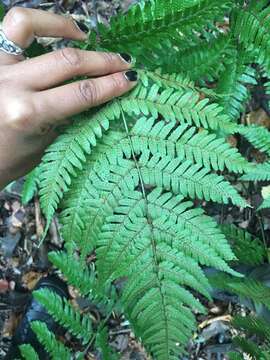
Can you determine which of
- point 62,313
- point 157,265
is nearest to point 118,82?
point 157,265

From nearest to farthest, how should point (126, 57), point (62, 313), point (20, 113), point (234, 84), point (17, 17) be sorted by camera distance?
1. point (20, 113)
2. point (17, 17)
3. point (126, 57)
4. point (234, 84)
5. point (62, 313)

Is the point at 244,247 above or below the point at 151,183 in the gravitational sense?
below

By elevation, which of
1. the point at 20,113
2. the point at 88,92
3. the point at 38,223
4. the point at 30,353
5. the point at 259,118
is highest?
the point at 88,92

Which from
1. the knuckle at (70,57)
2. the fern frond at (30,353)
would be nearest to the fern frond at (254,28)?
the knuckle at (70,57)

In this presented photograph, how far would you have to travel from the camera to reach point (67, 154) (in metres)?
1.86

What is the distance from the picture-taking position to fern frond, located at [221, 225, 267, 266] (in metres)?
3.05

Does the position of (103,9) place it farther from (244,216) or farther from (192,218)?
(192,218)

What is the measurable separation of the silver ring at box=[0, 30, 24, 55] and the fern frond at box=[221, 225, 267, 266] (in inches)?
67.8

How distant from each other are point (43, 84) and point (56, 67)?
0.08 meters

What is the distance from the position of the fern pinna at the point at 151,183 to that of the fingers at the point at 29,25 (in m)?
0.15

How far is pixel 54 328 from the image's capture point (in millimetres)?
3820

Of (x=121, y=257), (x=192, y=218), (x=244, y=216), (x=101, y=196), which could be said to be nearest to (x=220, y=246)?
(x=192, y=218)

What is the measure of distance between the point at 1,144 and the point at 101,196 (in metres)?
0.43

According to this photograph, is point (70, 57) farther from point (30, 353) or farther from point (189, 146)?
point (30, 353)
